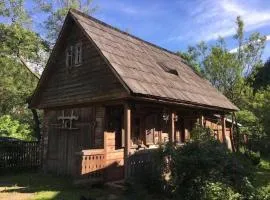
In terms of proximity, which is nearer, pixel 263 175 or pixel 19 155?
pixel 263 175

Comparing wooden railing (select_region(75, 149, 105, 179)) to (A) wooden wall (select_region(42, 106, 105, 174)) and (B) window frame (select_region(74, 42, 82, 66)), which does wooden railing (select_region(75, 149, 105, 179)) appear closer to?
(A) wooden wall (select_region(42, 106, 105, 174))

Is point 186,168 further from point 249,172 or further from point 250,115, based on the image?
point 250,115

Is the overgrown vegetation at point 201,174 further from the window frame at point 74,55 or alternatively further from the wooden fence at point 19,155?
the wooden fence at point 19,155

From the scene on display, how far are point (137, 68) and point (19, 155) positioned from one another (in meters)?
7.95

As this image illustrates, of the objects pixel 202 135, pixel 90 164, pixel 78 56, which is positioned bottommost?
pixel 90 164

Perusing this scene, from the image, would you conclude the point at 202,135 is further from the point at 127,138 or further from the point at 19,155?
the point at 19,155

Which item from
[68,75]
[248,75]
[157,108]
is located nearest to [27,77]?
[68,75]

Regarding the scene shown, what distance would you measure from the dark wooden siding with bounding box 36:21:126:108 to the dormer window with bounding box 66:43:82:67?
0.23 meters

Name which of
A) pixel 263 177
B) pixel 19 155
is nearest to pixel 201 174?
pixel 263 177

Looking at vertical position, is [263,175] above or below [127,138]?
below

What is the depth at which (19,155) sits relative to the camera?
1716 cm

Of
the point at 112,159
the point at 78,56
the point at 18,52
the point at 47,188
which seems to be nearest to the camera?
the point at 47,188

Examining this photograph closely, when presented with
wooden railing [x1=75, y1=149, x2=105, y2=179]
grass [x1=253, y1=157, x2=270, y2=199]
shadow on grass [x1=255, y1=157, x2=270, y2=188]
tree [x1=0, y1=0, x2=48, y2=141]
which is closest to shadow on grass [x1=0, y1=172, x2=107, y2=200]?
wooden railing [x1=75, y1=149, x2=105, y2=179]

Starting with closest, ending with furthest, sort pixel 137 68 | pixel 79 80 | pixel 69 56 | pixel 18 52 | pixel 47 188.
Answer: pixel 47 188 < pixel 137 68 < pixel 79 80 < pixel 69 56 < pixel 18 52
